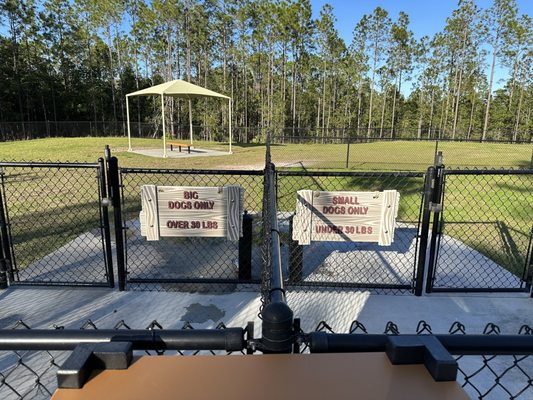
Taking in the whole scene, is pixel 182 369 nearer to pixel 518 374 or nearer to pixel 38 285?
pixel 518 374

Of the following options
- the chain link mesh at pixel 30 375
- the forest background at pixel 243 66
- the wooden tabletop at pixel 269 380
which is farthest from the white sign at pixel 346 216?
the forest background at pixel 243 66

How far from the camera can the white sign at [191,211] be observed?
389 cm

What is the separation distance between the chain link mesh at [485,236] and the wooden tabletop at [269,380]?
3.25 meters

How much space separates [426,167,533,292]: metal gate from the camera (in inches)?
160

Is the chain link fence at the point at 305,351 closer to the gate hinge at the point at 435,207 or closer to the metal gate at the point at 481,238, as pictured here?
the metal gate at the point at 481,238

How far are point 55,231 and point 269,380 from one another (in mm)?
6375

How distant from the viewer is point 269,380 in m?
0.87

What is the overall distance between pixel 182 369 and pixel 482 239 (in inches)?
260

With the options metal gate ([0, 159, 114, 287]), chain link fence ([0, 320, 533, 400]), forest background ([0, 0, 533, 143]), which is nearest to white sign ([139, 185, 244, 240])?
metal gate ([0, 159, 114, 287])

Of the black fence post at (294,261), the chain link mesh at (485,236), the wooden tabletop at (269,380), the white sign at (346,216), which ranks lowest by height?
the chain link mesh at (485,236)

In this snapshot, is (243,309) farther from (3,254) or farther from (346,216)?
(3,254)

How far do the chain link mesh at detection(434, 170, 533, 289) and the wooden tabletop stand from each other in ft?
10.7

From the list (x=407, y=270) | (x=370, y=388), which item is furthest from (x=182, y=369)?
(x=407, y=270)

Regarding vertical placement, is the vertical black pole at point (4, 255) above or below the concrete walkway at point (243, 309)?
above
